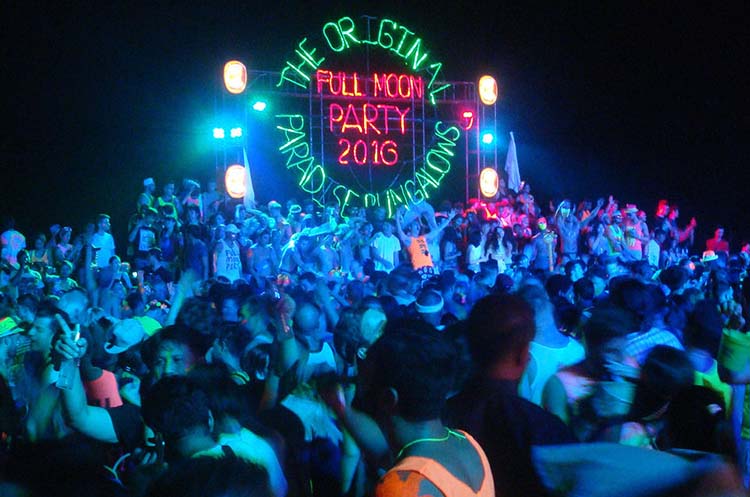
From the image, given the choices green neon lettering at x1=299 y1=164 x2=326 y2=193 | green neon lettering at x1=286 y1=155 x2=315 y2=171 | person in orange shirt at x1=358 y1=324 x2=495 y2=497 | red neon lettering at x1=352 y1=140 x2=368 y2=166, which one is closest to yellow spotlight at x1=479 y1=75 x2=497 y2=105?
red neon lettering at x1=352 y1=140 x2=368 y2=166

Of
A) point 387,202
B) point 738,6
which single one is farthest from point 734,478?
point 738,6

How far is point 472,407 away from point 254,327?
2.42 metres

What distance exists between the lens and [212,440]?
2871 mm

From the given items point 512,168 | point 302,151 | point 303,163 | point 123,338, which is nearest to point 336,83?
point 302,151

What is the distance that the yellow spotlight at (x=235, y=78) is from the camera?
18.2 m

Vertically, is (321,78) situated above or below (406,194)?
above

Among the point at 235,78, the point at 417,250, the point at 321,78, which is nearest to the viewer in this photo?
the point at 417,250

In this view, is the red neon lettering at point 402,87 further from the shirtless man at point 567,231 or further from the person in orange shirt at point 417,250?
the person in orange shirt at point 417,250

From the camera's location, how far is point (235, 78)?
1819cm

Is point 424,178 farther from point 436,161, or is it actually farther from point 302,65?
point 302,65

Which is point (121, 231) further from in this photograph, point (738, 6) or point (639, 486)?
point (639, 486)

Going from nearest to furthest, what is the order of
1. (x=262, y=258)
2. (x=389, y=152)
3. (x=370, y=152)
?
(x=262, y=258) < (x=370, y=152) < (x=389, y=152)

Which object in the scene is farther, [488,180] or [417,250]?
[488,180]

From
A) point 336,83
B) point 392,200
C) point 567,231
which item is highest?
point 336,83
